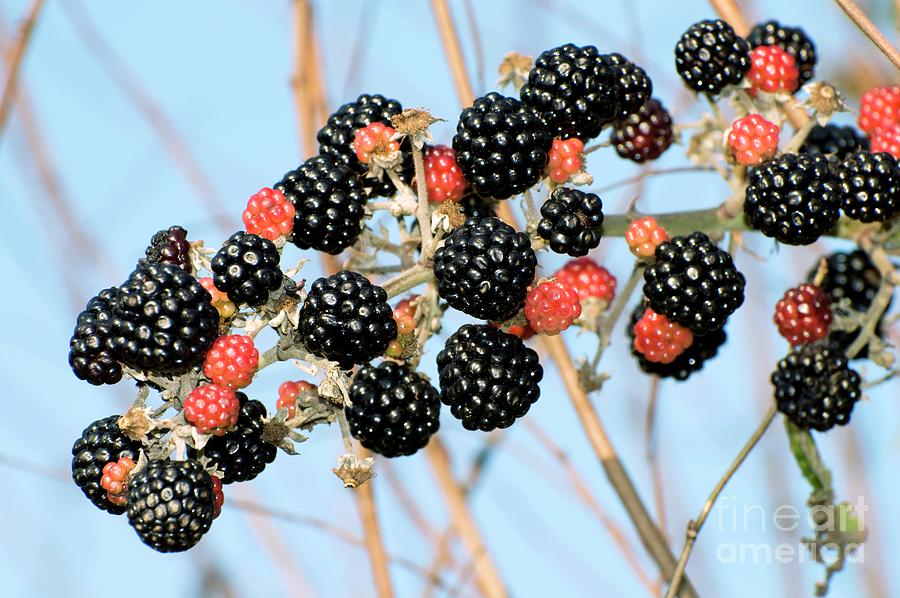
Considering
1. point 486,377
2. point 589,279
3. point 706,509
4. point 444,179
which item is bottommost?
point 706,509

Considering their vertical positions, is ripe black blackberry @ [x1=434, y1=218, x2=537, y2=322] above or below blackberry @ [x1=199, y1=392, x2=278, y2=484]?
above

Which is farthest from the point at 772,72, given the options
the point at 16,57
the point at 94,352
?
the point at 16,57

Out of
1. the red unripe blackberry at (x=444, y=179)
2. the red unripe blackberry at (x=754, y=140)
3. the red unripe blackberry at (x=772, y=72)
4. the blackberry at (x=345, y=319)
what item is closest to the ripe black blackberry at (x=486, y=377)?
the blackberry at (x=345, y=319)

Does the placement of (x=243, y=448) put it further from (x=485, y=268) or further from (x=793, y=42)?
(x=793, y=42)

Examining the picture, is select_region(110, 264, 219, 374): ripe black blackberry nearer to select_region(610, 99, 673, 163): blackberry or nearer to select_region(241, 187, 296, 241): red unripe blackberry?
select_region(241, 187, 296, 241): red unripe blackberry

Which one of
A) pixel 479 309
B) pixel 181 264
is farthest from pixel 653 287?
pixel 181 264

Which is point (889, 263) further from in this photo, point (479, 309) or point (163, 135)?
point (163, 135)

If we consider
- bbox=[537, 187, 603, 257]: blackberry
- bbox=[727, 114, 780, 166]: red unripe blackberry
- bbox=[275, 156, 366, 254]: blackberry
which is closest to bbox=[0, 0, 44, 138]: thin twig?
bbox=[275, 156, 366, 254]: blackberry
